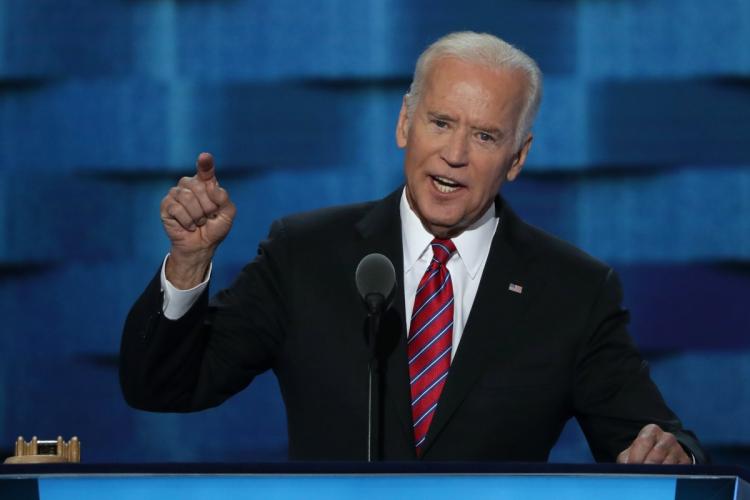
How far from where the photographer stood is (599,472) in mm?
1501

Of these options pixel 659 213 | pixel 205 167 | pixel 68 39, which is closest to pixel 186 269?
pixel 205 167

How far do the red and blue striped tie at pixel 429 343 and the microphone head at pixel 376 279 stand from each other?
45 centimetres

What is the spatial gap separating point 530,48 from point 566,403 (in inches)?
56.9

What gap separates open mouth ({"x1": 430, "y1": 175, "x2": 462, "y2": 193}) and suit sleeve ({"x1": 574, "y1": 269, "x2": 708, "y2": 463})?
38cm

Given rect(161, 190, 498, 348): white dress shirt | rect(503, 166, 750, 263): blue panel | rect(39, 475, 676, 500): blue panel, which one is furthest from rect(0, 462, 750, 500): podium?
rect(503, 166, 750, 263): blue panel

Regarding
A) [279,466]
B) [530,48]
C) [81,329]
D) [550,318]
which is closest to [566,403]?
[550,318]

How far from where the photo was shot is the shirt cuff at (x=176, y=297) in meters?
2.14

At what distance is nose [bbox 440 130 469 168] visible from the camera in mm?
2346

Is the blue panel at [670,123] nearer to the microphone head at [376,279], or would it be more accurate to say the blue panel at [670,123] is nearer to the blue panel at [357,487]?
the microphone head at [376,279]

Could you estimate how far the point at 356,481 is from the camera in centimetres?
149

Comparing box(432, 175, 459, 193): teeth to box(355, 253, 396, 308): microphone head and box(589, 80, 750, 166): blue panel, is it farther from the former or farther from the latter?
box(589, 80, 750, 166): blue panel

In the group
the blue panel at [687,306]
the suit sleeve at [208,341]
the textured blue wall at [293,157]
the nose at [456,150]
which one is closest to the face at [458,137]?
the nose at [456,150]

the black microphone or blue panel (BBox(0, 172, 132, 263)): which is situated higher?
the black microphone

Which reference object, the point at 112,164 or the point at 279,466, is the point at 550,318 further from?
the point at 112,164
